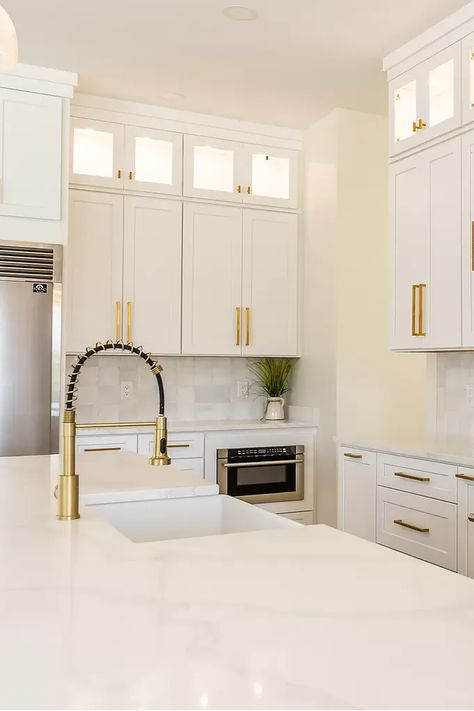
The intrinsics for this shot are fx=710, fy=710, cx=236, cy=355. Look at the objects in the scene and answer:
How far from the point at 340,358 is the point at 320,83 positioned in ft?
5.23

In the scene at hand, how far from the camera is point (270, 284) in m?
4.70

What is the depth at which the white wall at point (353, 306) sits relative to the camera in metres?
4.37

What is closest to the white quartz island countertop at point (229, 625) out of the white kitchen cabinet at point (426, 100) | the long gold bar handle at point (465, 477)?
the long gold bar handle at point (465, 477)

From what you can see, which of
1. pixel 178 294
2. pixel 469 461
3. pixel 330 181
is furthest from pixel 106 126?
pixel 469 461

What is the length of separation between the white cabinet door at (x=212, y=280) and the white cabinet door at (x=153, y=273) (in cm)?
7

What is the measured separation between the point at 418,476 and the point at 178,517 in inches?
49.1

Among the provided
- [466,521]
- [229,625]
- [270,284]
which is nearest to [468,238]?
[466,521]

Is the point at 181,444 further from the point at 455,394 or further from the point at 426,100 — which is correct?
the point at 426,100

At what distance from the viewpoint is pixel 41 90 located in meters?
3.75

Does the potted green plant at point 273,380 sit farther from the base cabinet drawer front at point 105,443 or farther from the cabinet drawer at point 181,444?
the base cabinet drawer front at point 105,443

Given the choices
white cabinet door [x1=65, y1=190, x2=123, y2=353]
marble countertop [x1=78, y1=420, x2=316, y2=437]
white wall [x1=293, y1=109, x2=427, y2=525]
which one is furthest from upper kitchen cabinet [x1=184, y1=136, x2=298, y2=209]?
marble countertop [x1=78, y1=420, x2=316, y2=437]

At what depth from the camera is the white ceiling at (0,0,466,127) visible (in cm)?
315

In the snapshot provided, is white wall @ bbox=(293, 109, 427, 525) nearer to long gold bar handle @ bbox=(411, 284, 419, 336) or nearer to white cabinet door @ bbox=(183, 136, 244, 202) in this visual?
white cabinet door @ bbox=(183, 136, 244, 202)

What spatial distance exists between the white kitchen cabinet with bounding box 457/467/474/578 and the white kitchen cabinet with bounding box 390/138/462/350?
69cm
